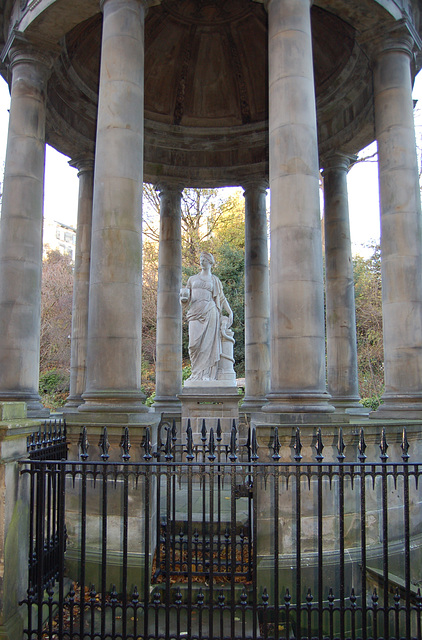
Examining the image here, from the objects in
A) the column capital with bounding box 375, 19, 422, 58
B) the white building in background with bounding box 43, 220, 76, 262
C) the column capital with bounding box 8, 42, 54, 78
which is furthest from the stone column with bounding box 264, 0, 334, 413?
the white building in background with bounding box 43, 220, 76, 262

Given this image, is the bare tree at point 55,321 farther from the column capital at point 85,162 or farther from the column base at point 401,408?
the column base at point 401,408

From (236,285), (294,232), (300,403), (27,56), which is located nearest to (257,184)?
(27,56)

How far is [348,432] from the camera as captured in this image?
34.5ft

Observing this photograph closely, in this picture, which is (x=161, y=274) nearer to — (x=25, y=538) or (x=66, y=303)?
(x=25, y=538)

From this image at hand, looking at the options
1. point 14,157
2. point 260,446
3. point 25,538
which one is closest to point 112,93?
point 14,157

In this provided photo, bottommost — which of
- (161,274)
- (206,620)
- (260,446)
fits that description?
(206,620)

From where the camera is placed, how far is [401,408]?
1363 cm

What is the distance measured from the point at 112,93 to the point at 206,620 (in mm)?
10828

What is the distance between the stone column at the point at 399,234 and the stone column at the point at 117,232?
22.1 ft

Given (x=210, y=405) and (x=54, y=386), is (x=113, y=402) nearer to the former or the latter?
(x=210, y=405)

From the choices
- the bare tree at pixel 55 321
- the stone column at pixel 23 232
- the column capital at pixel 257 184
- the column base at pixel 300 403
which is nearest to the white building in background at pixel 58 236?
the bare tree at pixel 55 321

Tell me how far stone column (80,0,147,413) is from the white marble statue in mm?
6681

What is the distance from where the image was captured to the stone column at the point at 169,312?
21828 millimetres

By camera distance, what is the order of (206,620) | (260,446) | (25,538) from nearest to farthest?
1. (25,538)
2. (206,620)
3. (260,446)
